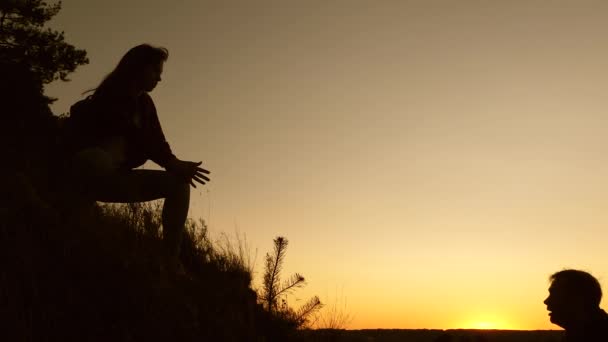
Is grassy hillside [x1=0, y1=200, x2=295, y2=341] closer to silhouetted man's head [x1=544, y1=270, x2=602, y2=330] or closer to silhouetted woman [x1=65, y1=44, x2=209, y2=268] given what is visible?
silhouetted woman [x1=65, y1=44, x2=209, y2=268]

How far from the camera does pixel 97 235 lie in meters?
3.48

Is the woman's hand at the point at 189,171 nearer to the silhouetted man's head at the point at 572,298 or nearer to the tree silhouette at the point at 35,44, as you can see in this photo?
the silhouetted man's head at the point at 572,298

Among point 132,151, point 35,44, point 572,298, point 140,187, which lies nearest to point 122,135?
point 132,151

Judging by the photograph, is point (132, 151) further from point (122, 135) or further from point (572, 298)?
point (572, 298)

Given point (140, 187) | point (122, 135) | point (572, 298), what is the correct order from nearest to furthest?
point (140, 187) < point (122, 135) < point (572, 298)

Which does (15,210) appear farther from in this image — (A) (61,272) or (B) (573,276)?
(B) (573,276)

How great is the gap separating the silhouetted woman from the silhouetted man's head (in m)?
3.34

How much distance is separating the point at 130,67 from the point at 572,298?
417 cm

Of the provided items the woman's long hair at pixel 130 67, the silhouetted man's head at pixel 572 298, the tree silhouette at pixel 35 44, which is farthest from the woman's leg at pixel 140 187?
the tree silhouette at pixel 35 44

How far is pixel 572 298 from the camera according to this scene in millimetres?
4648

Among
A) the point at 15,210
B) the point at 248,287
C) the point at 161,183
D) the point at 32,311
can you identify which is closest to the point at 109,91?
the point at 161,183

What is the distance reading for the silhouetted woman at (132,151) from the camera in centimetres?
364

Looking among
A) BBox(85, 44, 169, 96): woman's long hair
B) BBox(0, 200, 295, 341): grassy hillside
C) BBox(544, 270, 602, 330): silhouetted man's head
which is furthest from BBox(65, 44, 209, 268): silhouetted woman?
BBox(544, 270, 602, 330): silhouetted man's head

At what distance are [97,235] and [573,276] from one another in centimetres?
403
